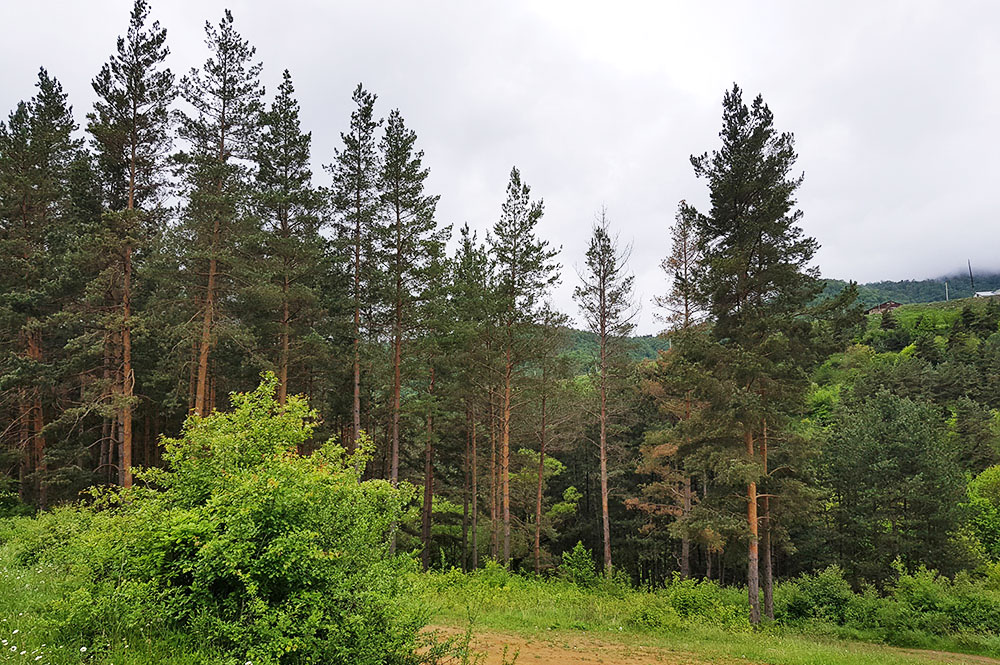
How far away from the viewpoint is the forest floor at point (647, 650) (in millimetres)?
9781

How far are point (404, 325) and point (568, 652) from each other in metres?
12.8

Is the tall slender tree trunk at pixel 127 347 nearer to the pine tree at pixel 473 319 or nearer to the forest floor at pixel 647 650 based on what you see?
the pine tree at pixel 473 319

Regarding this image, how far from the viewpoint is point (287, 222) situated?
18875mm

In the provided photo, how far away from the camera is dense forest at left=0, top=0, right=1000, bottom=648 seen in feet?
48.8

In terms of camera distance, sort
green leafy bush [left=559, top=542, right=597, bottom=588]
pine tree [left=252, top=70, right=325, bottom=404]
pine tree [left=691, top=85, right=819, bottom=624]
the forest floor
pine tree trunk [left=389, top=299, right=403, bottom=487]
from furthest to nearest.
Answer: green leafy bush [left=559, top=542, right=597, bottom=588] < pine tree trunk [left=389, top=299, right=403, bottom=487] < pine tree [left=252, top=70, right=325, bottom=404] < pine tree [left=691, top=85, right=819, bottom=624] < the forest floor

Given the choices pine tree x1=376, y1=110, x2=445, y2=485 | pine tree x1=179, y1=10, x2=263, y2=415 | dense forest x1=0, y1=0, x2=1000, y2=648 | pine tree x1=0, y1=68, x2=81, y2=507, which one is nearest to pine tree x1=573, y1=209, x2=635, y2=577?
dense forest x1=0, y1=0, x2=1000, y2=648

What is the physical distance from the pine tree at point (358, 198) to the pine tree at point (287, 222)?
1.06 metres

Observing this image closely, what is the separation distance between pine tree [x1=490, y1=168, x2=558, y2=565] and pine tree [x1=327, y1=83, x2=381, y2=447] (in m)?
5.15

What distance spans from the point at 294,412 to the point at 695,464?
1245 centimetres

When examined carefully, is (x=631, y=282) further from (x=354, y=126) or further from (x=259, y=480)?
(x=259, y=480)

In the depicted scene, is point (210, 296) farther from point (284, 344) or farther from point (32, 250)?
point (32, 250)

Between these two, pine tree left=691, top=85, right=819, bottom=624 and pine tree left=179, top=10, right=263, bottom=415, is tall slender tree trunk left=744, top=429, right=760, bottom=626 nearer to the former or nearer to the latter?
pine tree left=691, top=85, right=819, bottom=624

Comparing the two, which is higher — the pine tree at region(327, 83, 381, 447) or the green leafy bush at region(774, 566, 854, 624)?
the pine tree at region(327, 83, 381, 447)

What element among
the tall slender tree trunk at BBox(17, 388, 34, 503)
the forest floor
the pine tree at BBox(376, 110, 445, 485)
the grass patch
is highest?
the pine tree at BBox(376, 110, 445, 485)
